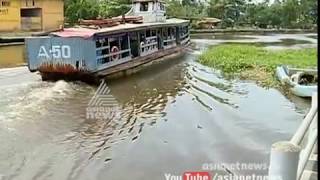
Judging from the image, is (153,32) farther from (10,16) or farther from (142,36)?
(10,16)

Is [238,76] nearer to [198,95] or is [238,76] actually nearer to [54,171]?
[198,95]

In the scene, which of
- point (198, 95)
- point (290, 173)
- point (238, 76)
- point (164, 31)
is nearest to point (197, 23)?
point (164, 31)

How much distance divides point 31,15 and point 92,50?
2066cm

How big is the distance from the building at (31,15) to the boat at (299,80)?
19.3m

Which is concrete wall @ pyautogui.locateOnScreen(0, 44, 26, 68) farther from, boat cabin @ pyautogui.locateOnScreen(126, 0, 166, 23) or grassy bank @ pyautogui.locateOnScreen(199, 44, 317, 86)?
grassy bank @ pyautogui.locateOnScreen(199, 44, 317, 86)

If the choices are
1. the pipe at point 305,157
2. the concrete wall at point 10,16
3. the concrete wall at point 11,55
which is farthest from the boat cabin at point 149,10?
the pipe at point 305,157

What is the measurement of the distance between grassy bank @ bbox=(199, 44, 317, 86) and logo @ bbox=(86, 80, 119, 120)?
3876 mm

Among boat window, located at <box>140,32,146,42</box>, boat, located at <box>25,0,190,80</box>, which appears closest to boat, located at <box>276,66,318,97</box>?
boat, located at <box>25,0,190,80</box>

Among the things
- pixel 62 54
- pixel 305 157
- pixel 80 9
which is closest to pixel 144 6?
pixel 62 54

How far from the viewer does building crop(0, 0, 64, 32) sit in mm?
30125

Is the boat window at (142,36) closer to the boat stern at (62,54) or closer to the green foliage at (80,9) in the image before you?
the boat stern at (62,54)

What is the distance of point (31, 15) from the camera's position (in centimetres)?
3172

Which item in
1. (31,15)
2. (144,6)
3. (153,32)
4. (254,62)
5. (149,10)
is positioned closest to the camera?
(254,62)

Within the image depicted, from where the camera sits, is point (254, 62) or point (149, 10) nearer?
point (254, 62)
